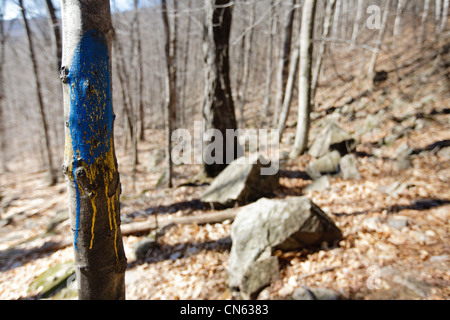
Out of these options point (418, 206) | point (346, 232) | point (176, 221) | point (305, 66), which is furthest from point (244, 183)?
point (305, 66)

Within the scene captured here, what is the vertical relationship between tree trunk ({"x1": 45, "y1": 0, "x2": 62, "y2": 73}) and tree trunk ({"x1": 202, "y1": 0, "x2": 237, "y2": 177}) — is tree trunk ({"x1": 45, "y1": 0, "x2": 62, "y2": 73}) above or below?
above

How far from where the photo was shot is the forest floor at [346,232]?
9.66 feet

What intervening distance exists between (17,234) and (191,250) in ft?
15.7

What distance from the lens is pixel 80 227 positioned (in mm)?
1387

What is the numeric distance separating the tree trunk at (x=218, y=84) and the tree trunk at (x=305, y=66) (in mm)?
2039

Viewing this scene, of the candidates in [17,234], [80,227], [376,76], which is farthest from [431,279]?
[376,76]

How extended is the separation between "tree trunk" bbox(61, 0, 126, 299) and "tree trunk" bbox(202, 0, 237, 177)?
14.6 feet

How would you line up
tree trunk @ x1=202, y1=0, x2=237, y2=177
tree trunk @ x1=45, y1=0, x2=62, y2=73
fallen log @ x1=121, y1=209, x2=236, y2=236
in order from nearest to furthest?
fallen log @ x1=121, y1=209, x2=236, y2=236
tree trunk @ x1=202, y1=0, x2=237, y2=177
tree trunk @ x1=45, y1=0, x2=62, y2=73

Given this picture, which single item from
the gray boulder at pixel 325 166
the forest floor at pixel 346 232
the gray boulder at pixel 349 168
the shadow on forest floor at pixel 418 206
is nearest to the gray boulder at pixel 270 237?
the forest floor at pixel 346 232

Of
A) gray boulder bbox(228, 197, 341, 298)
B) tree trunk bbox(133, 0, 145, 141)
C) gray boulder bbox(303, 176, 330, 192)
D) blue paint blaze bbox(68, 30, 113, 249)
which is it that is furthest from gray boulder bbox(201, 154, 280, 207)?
tree trunk bbox(133, 0, 145, 141)

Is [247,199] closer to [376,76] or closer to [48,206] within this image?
[48,206]

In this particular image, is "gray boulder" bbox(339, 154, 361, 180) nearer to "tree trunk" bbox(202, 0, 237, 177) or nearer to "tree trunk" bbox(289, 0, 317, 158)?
"tree trunk" bbox(289, 0, 317, 158)

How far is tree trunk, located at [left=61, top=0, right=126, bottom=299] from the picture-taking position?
1.28 metres

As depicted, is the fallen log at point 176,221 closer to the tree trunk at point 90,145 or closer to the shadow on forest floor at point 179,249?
the shadow on forest floor at point 179,249
